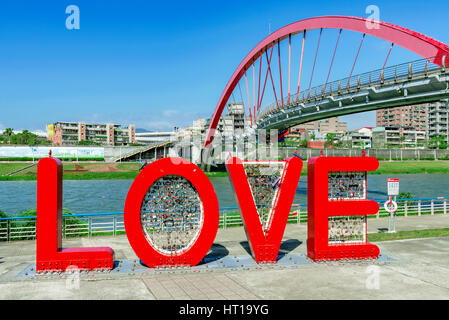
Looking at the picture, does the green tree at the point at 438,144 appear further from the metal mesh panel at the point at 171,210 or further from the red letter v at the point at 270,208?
the metal mesh panel at the point at 171,210

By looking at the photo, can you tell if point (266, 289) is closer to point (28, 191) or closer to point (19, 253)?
point (19, 253)

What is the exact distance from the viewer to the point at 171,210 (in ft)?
36.3

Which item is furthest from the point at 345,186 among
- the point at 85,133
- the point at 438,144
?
the point at 85,133

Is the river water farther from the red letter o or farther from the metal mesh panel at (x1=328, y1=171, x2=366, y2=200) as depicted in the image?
the metal mesh panel at (x1=328, y1=171, x2=366, y2=200)

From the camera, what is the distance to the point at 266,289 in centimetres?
923

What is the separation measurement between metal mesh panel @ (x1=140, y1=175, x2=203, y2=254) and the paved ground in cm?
88

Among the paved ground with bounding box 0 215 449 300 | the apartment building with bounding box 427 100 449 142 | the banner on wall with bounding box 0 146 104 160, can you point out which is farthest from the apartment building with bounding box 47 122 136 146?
the paved ground with bounding box 0 215 449 300

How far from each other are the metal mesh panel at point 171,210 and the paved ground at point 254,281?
2.89 feet

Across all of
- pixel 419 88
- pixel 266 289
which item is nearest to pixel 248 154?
pixel 419 88

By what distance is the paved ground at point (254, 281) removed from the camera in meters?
8.82

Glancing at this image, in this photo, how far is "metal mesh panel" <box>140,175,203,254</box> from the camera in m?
11.0

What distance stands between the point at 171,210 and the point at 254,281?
109 inches
